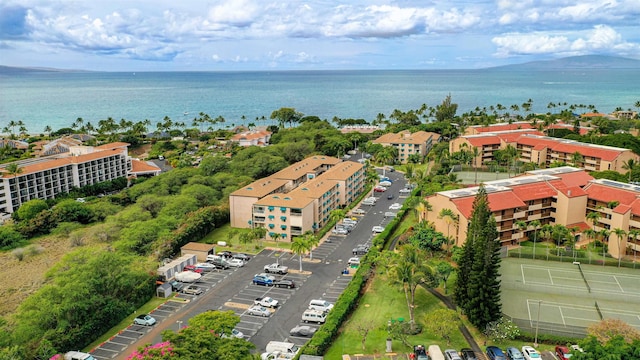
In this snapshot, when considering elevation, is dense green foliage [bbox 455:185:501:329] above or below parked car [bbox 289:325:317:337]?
above

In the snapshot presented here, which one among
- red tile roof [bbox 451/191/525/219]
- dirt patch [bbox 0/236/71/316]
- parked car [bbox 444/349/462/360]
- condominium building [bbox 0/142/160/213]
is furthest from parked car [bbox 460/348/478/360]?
condominium building [bbox 0/142/160/213]

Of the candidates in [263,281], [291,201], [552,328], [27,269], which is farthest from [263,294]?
[27,269]

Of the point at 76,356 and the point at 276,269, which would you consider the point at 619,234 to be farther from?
the point at 76,356

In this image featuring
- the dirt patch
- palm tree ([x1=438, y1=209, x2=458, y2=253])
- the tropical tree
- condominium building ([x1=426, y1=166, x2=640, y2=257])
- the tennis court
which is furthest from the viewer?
condominium building ([x1=426, y1=166, x2=640, y2=257])

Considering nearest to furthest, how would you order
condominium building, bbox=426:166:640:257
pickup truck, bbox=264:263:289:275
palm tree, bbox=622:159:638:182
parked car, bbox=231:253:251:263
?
Result: pickup truck, bbox=264:263:289:275 → condominium building, bbox=426:166:640:257 → parked car, bbox=231:253:251:263 → palm tree, bbox=622:159:638:182

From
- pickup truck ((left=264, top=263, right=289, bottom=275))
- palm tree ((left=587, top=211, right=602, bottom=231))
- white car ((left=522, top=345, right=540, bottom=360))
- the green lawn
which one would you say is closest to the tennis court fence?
white car ((left=522, top=345, right=540, bottom=360))

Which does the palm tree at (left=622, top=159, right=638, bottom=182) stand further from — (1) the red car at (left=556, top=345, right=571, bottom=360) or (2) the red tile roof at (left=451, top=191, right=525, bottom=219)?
→ (1) the red car at (left=556, top=345, right=571, bottom=360)

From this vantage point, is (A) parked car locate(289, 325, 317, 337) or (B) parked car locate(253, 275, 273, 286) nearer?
(A) parked car locate(289, 325, 317, 337)

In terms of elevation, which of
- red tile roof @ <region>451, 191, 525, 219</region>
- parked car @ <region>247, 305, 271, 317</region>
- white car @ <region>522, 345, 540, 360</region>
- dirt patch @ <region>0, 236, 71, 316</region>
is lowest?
dirt patch @ <region>0, 236, 71, 316</region>

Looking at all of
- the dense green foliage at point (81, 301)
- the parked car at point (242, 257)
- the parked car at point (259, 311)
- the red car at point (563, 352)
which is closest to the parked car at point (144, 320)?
the dense green foliage at point (81, 301)
